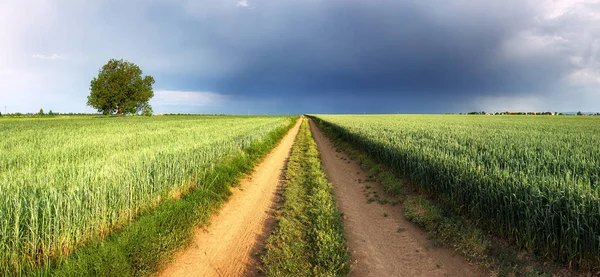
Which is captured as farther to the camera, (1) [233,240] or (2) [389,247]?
(1) [233,240]

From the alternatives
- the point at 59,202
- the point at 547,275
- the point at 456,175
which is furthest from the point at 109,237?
the point at 456,175

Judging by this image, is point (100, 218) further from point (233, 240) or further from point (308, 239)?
point (308, 239)

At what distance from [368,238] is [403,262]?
3.32ft

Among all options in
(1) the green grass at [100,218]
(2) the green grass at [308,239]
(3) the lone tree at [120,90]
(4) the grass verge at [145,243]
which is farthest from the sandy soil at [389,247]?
(3) the lone tree at [120,90]

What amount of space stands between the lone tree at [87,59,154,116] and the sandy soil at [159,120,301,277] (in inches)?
2996

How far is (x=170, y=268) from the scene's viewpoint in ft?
15.5

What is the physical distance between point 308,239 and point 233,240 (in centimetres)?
168

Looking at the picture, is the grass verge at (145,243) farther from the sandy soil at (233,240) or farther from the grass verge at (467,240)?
the grass verge at (467,240)

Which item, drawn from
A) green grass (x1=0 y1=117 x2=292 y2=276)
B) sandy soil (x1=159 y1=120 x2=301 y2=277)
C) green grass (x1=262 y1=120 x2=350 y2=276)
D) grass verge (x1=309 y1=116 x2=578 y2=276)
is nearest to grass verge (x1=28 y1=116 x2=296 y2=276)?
green grass (x1=0 y1=117 x2=292 y2=276)

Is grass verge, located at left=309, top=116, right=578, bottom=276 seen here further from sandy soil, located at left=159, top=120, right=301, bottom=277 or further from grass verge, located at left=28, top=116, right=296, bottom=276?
grass verge, located at left=28, top=116, right=296, bottom=276

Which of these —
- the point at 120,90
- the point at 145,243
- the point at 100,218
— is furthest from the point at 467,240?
the point at 120,90

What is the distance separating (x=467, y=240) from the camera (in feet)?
17.6

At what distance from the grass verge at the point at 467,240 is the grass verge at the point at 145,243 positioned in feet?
17.4

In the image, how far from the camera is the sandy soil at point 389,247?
4.84m
